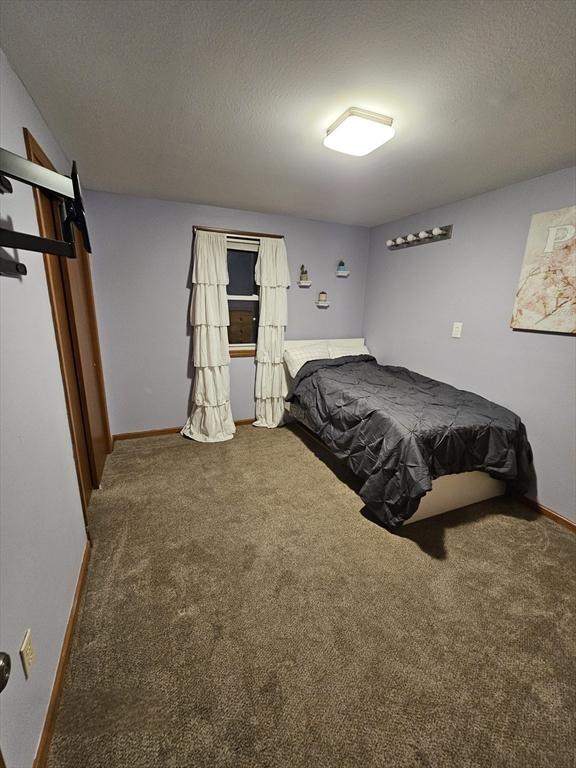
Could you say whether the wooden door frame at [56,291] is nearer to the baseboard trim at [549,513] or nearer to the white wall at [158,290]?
the white wall at [158,290]

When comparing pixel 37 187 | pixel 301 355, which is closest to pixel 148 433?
pixel 301 355

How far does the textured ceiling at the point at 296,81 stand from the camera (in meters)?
1.06

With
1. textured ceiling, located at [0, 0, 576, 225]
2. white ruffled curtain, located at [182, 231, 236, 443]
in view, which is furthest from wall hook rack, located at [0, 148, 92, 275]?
white ruffled curtain, located at [182, 231, 236, 443]

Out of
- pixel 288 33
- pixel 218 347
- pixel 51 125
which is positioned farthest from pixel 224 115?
pixel 218 347

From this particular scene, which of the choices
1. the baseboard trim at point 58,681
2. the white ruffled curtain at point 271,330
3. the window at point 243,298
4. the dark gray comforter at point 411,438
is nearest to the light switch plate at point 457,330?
the dark gray comforter at point 411,438

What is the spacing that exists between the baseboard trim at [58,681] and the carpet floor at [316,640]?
29 millimetres

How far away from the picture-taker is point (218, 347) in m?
3.34

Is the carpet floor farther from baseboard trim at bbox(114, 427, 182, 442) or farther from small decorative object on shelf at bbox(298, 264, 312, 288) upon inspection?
small decorative object on shelf at bbox(298, 264, 312, 288)

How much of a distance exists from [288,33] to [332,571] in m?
2.42

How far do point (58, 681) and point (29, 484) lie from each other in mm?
774

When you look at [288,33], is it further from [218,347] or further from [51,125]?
[218,347]

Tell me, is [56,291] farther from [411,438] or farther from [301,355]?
[301,355]

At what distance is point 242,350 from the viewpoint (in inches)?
144

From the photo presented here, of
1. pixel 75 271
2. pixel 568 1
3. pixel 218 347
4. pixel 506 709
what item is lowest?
pixel 506 709
